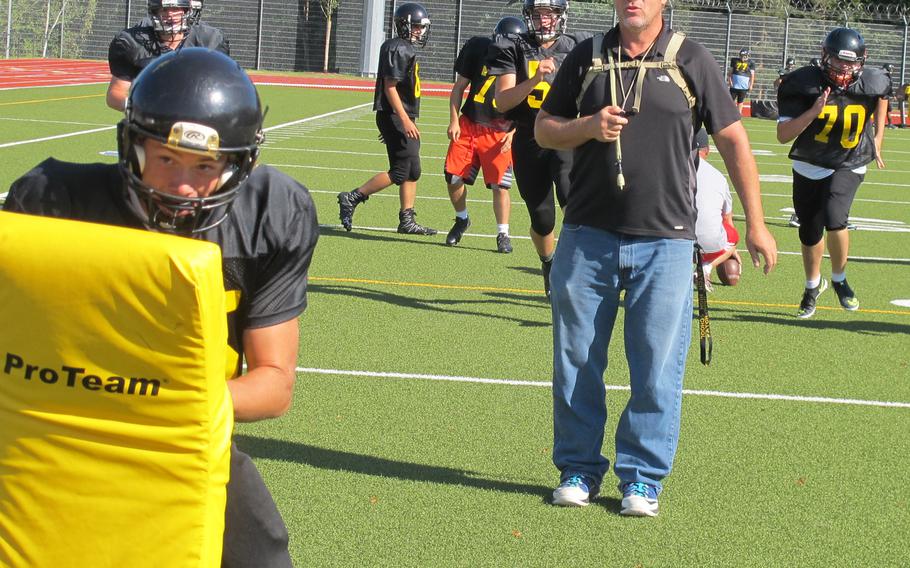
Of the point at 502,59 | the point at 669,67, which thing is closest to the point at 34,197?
the point at 669,67

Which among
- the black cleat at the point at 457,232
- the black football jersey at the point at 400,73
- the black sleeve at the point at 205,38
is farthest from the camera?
the black football jersey at the point at 400,73

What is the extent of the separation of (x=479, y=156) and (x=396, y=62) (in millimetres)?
1342

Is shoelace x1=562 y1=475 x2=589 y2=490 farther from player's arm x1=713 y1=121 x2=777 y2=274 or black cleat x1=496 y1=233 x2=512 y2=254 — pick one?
black cleat x1=496 y1=233 x2=512 y2=254

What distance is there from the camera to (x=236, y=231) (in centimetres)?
247

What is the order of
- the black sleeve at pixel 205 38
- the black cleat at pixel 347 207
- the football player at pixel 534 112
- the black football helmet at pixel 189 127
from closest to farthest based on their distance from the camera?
the black football helmet at pixel 189 127
the football player at pixel 534 112
the black sleeve at pixel 205 38
the black cleat at pixel 347 207

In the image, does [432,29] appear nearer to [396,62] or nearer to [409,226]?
[396,62]

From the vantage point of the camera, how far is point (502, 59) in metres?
7.86

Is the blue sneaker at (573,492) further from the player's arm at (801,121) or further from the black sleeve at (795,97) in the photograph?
the black sleeve at (795,97)

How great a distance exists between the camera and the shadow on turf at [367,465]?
16.1ft

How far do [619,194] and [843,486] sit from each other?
1.54 m

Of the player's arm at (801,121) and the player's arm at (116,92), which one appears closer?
the player's arm at (116,92)

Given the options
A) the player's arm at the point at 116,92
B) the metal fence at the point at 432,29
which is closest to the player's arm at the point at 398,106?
the player's arm at the point at 116,92

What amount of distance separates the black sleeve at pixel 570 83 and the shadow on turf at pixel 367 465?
141 cm

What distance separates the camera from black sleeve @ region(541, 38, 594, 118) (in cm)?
467
